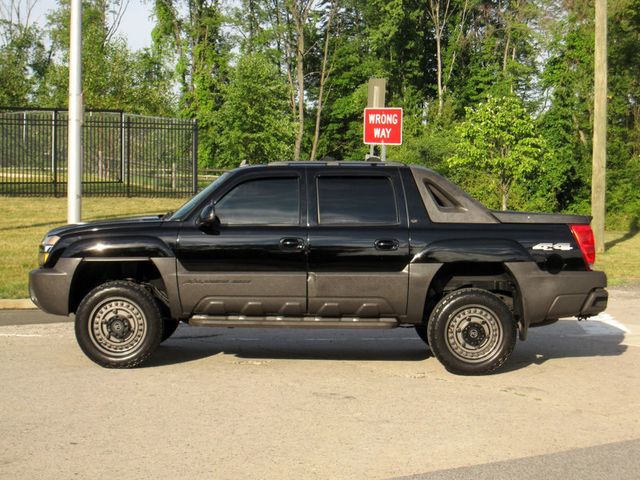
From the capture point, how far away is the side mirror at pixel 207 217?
7.84 m

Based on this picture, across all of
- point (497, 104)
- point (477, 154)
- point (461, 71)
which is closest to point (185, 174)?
point (477, 154)

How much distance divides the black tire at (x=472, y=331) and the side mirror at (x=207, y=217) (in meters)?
2.06

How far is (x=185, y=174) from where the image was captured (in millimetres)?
29703

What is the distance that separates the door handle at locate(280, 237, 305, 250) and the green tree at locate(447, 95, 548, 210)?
2776 cm

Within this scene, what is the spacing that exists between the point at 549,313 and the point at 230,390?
112 inches

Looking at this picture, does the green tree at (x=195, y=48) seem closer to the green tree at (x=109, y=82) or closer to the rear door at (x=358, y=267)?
the green tree at (x=109, y=82)

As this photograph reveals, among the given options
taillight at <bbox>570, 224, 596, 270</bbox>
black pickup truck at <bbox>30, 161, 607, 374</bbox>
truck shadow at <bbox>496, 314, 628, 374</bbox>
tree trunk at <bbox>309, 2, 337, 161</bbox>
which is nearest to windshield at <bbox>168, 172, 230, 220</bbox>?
black pickup truck at <bbox>30, 161, 607, 374</bbox>

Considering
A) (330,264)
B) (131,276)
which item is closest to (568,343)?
(330,264)

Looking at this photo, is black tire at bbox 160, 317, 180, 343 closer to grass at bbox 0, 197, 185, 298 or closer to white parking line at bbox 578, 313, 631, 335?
grass at bbox 0, 197, 185, 298

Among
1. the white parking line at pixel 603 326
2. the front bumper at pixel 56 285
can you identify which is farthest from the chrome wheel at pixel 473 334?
the front bumper at pixel 56 285

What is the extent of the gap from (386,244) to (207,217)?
1.55 m

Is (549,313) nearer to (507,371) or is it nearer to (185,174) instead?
(507,371)

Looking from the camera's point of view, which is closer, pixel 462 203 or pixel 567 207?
pixel 462 203

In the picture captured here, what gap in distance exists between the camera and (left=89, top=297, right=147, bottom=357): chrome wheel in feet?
26.4
